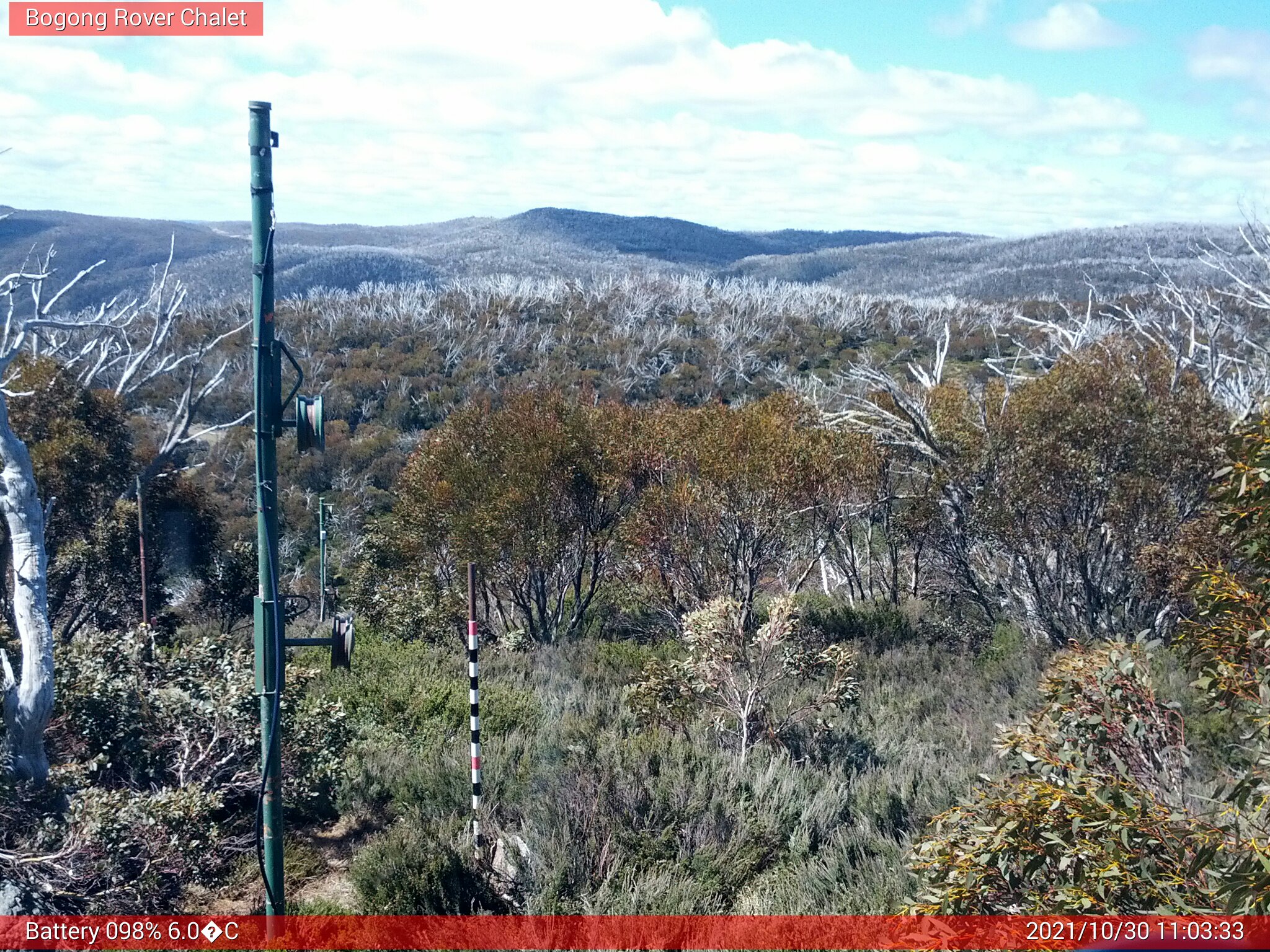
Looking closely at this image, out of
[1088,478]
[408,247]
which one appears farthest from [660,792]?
[408,247]

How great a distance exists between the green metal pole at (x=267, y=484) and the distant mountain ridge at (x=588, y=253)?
106 feet

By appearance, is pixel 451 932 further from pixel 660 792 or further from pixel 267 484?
pixel 267 484

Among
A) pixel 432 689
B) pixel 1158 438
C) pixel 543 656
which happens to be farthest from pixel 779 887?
pixel 1158 438

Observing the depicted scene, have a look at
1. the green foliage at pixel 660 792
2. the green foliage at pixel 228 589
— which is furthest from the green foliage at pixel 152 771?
the green foliage at pixel 228 589

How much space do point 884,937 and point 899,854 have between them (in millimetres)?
1391

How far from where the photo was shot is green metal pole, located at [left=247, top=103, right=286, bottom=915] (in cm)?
421

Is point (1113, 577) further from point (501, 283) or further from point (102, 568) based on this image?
point (501, 283)

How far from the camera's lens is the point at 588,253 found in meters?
106

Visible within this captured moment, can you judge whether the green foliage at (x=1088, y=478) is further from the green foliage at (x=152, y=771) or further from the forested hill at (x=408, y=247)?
the forested hill at (x=408, y=247)

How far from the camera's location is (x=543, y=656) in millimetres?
11523

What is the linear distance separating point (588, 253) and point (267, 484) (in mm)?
104996

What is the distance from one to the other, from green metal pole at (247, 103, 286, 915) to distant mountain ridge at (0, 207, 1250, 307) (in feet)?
106

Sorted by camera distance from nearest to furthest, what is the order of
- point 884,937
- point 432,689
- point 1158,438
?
point 884,937, point 432,689, point 1158,438

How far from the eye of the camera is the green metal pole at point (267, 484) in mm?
4207
